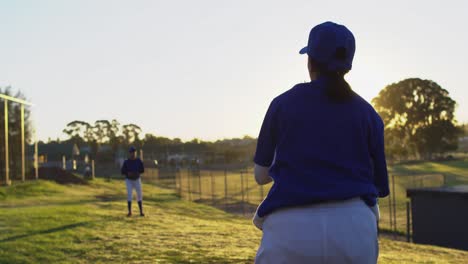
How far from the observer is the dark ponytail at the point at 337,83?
2250 mm

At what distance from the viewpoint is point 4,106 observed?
78.0ft

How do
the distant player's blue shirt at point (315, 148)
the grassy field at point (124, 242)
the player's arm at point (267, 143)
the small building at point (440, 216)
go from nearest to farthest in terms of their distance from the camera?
the distant player's blue shirt at point (315, 148) → the player's arm at point (267, 143) → the grassy field at point (124, 242) → the small building at point (440, 216)

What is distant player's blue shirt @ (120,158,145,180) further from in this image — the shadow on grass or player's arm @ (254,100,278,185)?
player's arm @ (254,100,278,185)

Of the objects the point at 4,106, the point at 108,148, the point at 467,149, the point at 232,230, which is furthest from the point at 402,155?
the point at 232,230

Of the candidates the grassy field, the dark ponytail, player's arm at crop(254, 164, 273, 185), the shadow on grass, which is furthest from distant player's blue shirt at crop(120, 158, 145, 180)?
the dark ponytail

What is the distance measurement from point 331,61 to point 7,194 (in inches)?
767

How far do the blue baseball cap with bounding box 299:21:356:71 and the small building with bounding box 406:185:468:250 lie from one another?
12.0m

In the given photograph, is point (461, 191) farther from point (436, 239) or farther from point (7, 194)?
point (7, 194)

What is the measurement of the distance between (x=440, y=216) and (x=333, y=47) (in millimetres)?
12818

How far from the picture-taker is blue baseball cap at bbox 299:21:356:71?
2293 millimetres

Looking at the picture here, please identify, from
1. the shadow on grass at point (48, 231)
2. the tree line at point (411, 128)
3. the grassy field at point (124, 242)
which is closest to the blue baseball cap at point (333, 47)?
the grassy field at point (124, 242)

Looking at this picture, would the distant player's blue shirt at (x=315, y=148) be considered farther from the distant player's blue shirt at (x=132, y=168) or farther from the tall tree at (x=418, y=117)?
the tall tree at (x=418, y=117)

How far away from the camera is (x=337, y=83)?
227 cm

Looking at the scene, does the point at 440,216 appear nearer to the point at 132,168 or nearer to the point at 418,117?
the point at 132,168
